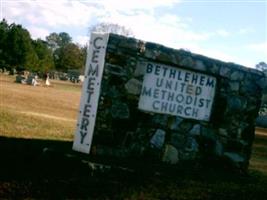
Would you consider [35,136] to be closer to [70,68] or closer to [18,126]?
[18,126]

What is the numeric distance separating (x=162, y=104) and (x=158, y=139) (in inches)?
25.4

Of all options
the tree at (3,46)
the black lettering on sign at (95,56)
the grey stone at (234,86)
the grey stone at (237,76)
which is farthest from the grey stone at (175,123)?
the tree at (3,46)

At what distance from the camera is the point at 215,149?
356 inches

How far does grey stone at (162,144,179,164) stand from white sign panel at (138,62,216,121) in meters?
0.64

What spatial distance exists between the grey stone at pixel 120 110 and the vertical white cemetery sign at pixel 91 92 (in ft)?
1.09

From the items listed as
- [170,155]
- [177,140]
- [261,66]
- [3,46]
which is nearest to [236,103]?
[177,140]

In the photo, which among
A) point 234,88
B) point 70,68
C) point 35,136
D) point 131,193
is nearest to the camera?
point 131,193

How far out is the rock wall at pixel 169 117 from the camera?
26.5ft

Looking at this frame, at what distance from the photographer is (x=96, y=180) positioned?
22.8 feet

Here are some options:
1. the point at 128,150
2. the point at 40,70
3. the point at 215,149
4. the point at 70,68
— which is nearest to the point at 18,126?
the point at 128,150

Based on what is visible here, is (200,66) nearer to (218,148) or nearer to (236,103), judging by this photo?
(236,103)

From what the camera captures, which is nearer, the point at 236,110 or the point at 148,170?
the point at 148,170

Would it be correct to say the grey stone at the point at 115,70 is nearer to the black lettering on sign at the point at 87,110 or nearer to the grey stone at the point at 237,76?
the black lettering on sign at the point at 87,110

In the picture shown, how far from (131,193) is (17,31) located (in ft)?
200
